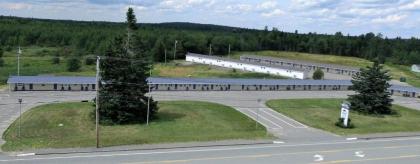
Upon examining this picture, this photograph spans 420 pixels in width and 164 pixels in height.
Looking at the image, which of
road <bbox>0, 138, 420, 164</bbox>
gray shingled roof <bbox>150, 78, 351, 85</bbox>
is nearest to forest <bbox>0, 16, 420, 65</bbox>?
gray shingled roof <bbox>150, 78, 351, 85</bbox>

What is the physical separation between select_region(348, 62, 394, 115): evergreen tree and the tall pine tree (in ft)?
87.9

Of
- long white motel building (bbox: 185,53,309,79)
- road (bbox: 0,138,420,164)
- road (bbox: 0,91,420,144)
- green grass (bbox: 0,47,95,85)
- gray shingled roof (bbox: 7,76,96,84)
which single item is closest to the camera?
road (bbox: 0,138,420,164)

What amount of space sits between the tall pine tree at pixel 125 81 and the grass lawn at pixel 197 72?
169 ft

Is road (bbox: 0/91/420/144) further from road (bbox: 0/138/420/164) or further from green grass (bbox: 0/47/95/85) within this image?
green grass (bbox: 0/47/95/85)

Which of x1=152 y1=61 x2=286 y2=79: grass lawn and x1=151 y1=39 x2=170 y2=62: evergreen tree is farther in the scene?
x1=151 y1=39 x2=170 y2=62: evergreen tree

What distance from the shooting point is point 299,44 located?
7835 inches

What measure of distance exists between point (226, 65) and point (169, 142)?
306ft

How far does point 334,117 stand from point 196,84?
2954 cm

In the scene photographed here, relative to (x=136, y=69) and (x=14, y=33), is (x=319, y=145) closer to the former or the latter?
(x=136, y=69)

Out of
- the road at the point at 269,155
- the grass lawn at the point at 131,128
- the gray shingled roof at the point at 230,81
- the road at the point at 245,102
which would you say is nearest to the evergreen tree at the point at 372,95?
the road at the point at 245,102

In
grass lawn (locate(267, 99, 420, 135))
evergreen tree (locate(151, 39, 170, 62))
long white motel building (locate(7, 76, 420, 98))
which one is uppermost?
evergreen tree (locate(151, 39, 170, 62))

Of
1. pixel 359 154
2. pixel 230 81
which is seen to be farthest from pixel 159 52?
pixel 359 154

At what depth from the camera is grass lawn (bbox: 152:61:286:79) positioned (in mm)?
103812

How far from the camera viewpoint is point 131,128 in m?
44.8
